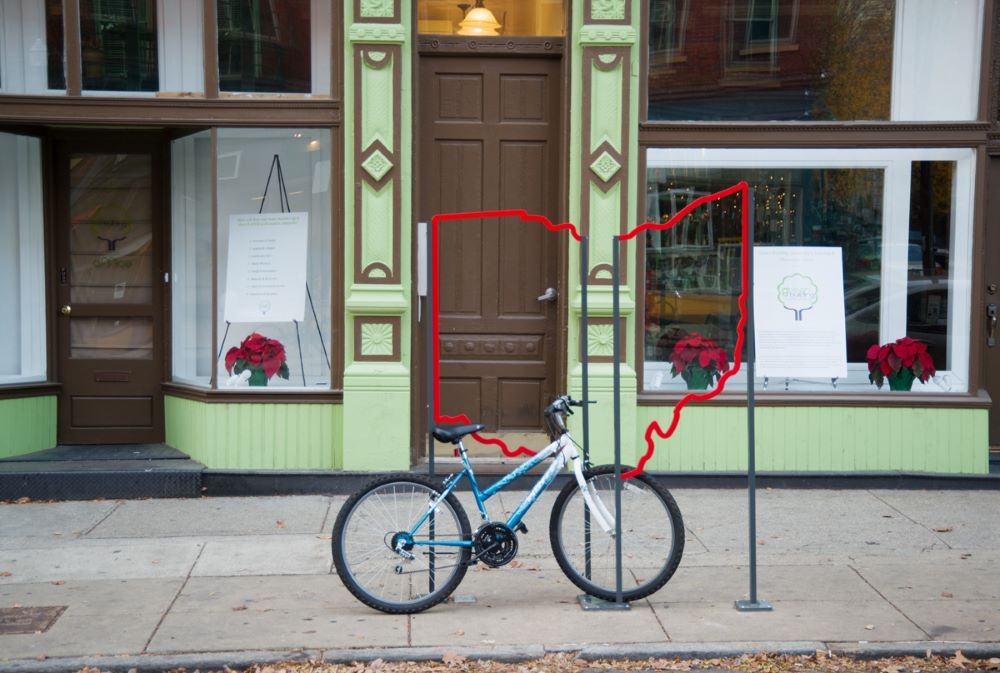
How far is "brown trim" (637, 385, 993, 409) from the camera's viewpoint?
9203 millimetres

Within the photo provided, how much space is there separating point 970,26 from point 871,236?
1806 mm

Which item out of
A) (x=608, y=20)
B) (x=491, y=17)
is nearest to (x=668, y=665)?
(x=608, y=20)

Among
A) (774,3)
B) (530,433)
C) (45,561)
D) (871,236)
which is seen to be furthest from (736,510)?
(45,561)

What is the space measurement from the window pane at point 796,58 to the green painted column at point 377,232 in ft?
8.01

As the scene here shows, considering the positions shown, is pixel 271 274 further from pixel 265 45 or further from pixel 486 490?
pixel 486 490

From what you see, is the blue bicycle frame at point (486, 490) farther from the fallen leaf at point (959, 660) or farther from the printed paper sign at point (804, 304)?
the printed paper sign at point (804, 304)

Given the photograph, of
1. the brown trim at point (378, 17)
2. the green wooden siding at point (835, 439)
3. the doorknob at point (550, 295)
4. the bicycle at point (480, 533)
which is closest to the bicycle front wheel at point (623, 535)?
the bicycle at point (480, 533)

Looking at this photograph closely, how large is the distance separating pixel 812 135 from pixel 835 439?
2.39 m

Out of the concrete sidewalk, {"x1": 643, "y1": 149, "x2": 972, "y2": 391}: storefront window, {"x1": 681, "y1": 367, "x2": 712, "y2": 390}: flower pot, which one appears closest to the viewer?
the concrete sidewalk

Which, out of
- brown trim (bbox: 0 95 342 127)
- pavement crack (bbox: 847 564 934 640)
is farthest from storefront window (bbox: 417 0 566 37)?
pavement crack (bbox: 847 564 934 640)

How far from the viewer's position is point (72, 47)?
29.9 ft

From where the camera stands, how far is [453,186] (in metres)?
9.37

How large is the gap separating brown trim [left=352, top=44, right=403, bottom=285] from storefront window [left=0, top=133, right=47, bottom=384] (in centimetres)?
275

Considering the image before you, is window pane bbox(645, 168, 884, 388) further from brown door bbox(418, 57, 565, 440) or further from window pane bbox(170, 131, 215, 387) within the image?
window pane bbox(170, 131, 215, 387)
